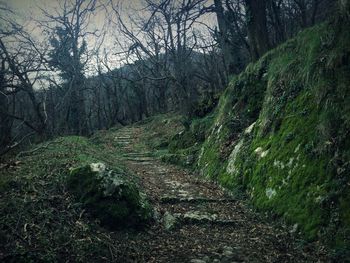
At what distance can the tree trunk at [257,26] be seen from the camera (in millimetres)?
11023

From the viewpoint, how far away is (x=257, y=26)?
36.4ft

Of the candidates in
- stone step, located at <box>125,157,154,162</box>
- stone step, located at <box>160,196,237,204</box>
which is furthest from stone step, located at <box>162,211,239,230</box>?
stone step, located at <box>125,157,154,162</box>

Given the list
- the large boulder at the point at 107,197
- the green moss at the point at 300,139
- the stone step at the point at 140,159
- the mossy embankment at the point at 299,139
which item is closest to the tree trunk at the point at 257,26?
the mossy embankment at the point at 299,139

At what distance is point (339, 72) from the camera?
5.75 m

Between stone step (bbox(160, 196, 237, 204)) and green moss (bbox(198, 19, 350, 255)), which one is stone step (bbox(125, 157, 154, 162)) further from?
stone step (bbox(160, 196, 237, 204))

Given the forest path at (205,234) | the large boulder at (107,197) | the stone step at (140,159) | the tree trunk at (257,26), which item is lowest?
the forest path at (205,234)

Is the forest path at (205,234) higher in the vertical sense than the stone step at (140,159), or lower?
Result: lower

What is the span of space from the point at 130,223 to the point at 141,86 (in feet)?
91.6

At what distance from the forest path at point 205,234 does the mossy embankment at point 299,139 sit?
364 mm

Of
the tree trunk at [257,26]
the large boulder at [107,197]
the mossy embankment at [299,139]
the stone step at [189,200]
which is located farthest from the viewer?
the tree trunk at [257,26]

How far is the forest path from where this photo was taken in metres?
4.63

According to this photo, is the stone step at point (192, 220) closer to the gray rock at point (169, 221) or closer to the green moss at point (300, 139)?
the gray rock at point (169, 221)

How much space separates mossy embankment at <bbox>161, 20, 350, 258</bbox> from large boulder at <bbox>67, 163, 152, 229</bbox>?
2.47 metres

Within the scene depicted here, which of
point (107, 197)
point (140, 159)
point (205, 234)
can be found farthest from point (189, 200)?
point (140, 159)
